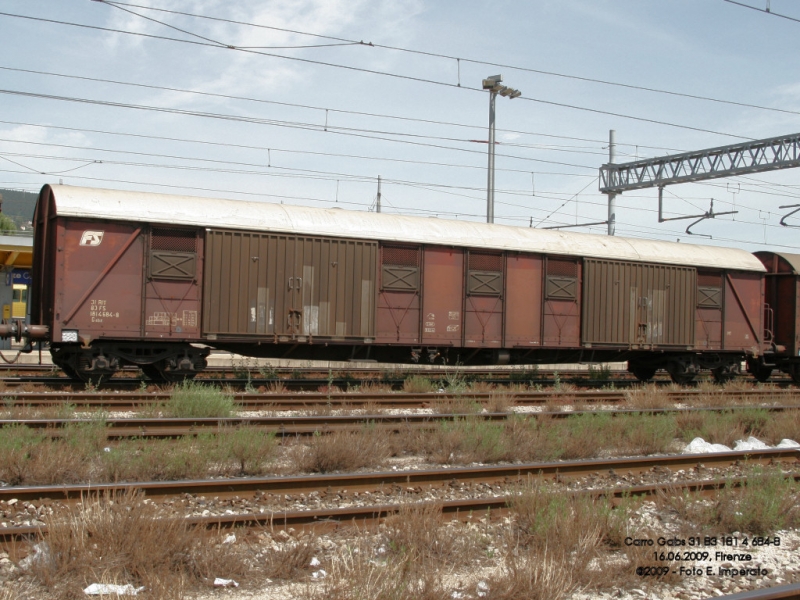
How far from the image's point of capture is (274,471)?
777cm

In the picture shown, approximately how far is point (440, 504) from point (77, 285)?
29.9 feet

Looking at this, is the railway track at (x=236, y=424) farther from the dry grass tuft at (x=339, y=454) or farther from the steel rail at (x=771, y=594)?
the steel rail at (x=771, y=594)

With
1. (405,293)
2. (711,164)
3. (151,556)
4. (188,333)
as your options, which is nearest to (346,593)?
(151,556)

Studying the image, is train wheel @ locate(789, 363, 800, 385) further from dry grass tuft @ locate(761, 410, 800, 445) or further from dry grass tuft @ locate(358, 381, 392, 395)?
dry grass tuft @ locate(358, 381, 392, 395)

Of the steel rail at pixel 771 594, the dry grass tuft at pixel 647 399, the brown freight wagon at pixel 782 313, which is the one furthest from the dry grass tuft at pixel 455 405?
the brown freight wagon at pixel 782 313

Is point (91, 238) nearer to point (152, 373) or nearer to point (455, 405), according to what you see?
point (152, 373)

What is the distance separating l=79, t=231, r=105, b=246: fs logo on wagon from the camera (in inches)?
489

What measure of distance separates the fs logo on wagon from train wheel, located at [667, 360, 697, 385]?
1400 centimetres

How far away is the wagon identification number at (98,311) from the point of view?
40.9ft

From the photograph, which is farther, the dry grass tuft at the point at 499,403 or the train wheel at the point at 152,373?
the train wheel at the point at 152,373

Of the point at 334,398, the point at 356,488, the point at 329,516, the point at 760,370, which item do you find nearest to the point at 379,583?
the point at 329,516

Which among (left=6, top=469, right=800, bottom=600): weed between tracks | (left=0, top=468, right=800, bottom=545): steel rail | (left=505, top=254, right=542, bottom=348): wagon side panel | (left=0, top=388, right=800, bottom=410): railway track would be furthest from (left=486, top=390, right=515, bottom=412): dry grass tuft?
(left=6, top=469, right=800, bottom=600): weed between tracks

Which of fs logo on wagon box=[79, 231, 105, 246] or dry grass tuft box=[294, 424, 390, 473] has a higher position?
fs logo on wagon box=[79, 231, 105, 246]

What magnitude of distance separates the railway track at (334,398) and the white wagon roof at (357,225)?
3268 mm
